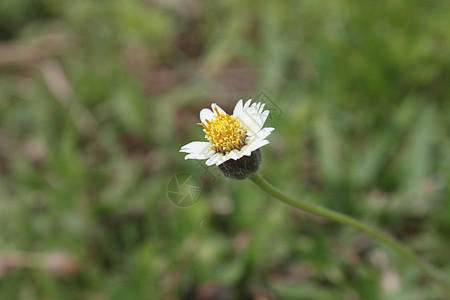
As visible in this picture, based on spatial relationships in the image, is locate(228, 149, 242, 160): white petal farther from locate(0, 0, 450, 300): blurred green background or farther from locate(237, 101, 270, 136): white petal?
locate(0, 0, 450, 300): blurred green background

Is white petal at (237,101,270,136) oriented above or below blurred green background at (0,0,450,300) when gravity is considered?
below

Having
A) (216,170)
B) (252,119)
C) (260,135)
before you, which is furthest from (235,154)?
(216,170)

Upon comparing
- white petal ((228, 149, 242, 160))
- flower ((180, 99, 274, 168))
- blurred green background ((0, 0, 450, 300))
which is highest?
blurred green background ((0, 0, 450, 300))

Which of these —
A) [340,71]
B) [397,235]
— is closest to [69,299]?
[397,235]

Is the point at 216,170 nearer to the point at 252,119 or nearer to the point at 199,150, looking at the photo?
the point at 199,150

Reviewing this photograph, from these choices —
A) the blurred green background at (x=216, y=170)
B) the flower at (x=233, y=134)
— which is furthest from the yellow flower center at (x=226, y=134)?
the blurred green background at (x=216, y=170)

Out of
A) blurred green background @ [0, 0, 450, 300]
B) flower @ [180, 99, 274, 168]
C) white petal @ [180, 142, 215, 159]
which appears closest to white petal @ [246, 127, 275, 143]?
flower @ [180, 99, 274, 168]
